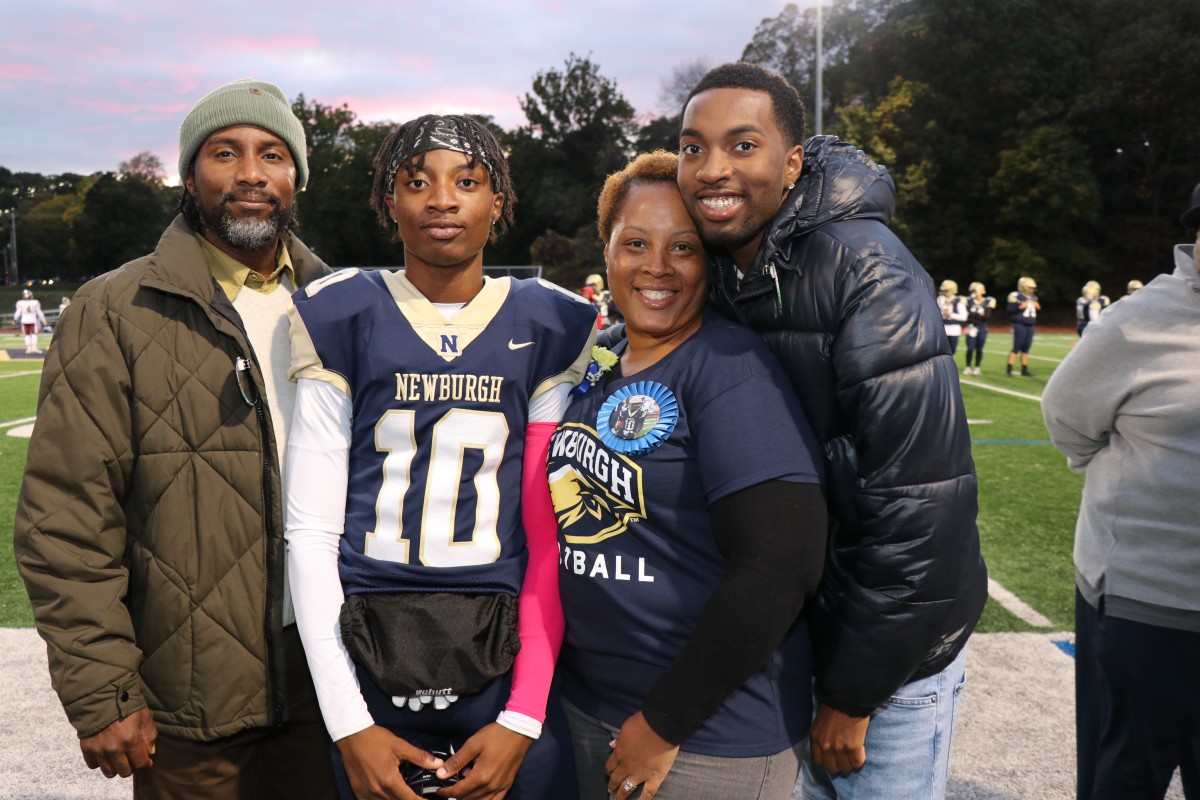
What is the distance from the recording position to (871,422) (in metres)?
1.63

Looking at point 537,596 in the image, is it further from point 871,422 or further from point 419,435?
point 871,422

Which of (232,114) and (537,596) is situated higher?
(232,114)

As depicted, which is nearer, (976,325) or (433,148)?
(433,148)

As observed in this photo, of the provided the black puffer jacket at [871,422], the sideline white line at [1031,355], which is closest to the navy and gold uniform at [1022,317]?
the sideline white line at [1031,355]

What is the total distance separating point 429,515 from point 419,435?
0.58 ft

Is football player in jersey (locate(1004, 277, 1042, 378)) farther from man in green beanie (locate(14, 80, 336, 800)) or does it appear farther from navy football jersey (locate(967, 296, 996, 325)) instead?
man in green beanie (locate(14, 80, 336, 800))

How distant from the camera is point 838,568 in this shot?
1808 millimetres

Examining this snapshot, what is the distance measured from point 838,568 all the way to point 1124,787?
1375mm

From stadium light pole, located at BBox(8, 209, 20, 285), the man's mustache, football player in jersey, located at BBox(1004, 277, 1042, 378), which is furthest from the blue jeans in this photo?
stadium light pole, located at BBox(8, 209, 20, 285)

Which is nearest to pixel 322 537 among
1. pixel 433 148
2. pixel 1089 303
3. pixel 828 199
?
pixel 433 148

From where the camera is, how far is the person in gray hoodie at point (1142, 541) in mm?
2260

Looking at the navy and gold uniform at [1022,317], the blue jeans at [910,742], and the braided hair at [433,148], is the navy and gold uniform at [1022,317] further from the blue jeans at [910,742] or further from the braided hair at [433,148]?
the braided hair at [433,148]

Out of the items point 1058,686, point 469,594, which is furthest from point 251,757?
point 1058,686

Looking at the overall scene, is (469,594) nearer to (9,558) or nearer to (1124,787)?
(1124,787)
